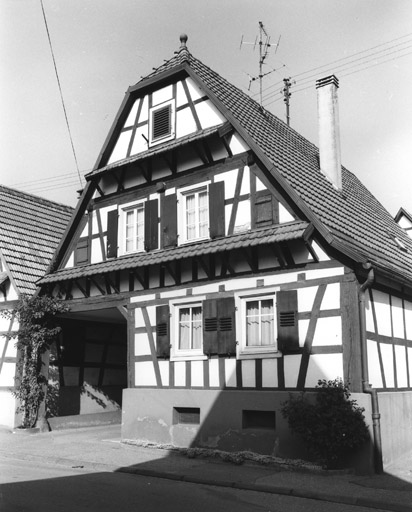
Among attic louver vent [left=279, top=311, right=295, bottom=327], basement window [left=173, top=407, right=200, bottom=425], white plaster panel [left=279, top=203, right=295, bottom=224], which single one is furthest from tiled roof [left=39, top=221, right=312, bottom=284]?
basement window [left=173, top=407, right=200, bottom=425]

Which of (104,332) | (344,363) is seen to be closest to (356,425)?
(344,363)

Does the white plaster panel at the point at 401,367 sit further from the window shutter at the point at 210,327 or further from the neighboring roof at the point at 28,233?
the neighboring roof at the point at 28,233

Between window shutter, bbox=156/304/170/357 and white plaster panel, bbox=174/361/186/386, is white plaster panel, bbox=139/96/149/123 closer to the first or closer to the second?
window shutter, bbox=156/304/170/357

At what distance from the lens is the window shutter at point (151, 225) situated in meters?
14.5

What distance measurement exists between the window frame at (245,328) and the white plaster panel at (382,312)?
212 cm

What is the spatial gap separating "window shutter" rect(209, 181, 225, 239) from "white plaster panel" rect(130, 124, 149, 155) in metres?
2.93

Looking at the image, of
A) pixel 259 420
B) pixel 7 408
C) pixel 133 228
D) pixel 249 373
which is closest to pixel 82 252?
pixel 133 228

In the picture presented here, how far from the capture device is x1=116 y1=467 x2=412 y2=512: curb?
317 inches

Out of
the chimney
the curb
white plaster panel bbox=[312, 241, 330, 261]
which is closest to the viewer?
the curb

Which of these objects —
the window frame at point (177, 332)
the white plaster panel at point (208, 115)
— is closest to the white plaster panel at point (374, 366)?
the window frame at point (177, 332)

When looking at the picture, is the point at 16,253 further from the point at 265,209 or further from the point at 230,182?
the point at 265,209

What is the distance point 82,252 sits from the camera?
16266 mm

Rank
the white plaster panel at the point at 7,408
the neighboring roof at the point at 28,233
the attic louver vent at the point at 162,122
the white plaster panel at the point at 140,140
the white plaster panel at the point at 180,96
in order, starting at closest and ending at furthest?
1. the white plaster panel at the point at 180,96
2. the attic louver vent at the point at 162,122
3. the white plaster panel at the point at 140,140
4. the white plaster panel at the point at 7,408
5. the neighboring roof at the point at 28,233

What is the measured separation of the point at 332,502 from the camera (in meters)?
8.38
